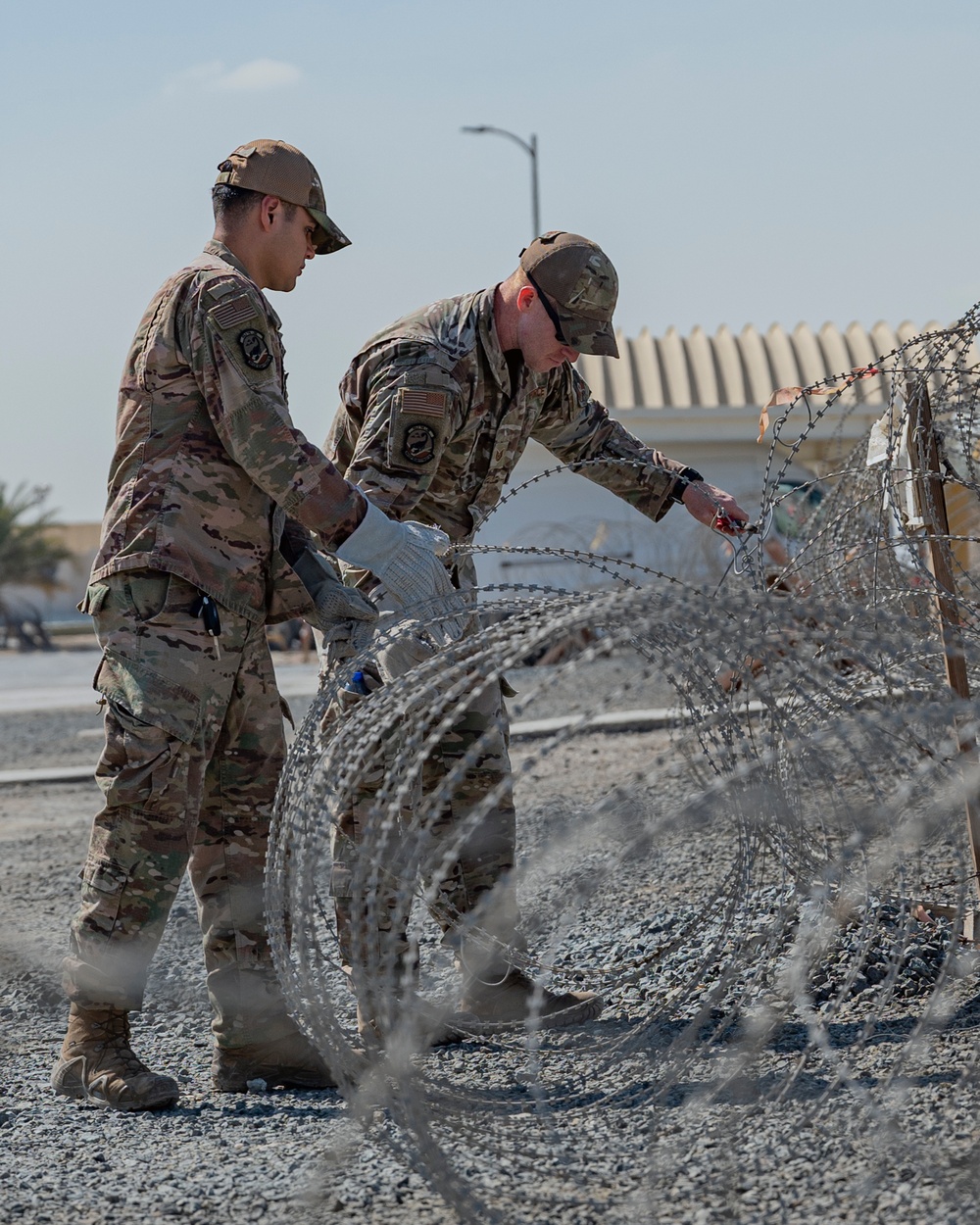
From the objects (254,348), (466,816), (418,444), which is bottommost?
(466,816)

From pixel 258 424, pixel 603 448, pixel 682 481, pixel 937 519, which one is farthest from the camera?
pixel 603 448

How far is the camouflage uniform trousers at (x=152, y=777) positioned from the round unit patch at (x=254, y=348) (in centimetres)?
52

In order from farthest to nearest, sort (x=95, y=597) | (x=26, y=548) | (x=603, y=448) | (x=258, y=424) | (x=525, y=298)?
1. (x=26, y=548)
2. (x=603, y=448)
3. (x=525, y=298)
4. (x=95, y=597)
5. (x=258, y=424)

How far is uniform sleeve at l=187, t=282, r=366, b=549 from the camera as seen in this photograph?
326 centimetres

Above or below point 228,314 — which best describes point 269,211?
above

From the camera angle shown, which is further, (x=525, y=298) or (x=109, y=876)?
(x=525, y=298)

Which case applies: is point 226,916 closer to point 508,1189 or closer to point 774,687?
point 508,1189

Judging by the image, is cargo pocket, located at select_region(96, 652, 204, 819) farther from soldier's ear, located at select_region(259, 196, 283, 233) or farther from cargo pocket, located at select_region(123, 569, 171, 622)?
soldier's ear, located at select_region(259, 196, 283, 233)

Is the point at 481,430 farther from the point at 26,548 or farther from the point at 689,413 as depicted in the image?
the point at 26,548

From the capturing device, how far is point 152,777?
3.27 metres

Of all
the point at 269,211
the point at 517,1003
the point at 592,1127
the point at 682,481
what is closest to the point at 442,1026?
the point at 517,1003

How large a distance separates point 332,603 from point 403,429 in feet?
1.65

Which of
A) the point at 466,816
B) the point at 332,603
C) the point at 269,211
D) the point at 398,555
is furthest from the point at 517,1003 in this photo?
the point at 269,211

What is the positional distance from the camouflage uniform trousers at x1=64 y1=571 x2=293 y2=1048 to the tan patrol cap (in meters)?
0.94
